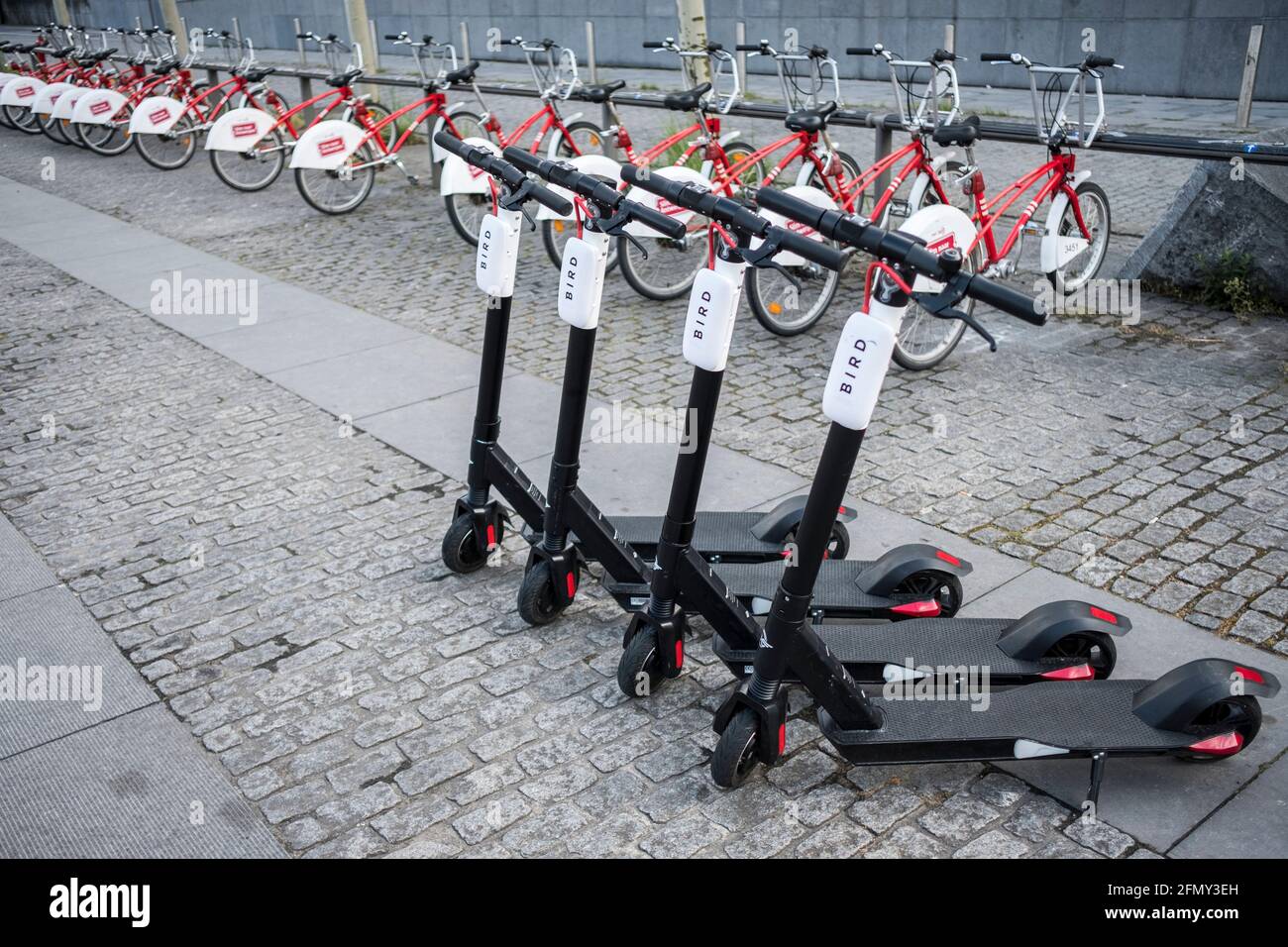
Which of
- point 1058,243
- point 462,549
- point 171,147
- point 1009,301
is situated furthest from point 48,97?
point 1009,301

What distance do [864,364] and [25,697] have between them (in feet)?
9.68

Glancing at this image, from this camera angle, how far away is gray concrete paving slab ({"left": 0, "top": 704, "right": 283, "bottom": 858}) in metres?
3.27

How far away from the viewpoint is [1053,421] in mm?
5867

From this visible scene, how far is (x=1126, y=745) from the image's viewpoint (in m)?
3.29

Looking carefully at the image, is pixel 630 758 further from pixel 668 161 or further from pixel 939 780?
pixel 668 161

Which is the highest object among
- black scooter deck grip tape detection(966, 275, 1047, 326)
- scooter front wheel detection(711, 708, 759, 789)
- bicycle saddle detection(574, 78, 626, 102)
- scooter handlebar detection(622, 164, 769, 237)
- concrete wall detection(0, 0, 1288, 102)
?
concrete wall detection(0, 0, 1288, 102)

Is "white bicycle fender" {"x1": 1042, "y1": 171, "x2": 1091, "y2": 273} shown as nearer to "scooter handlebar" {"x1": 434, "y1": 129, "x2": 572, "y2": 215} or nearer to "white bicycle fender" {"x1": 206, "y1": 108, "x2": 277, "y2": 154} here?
"scooter handlebar" {"x1": 434, "y1": 129, "x2": 572, "y2": 215}

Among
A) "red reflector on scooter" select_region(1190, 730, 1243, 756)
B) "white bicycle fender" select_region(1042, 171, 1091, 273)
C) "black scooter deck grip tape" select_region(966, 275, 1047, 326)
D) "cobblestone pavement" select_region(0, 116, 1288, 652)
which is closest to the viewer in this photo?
"black scooter deck grip tape" select_region(966, 275, 1047, 326)

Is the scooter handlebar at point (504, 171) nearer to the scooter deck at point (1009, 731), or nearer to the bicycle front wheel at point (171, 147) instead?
Result: the scooter deck at point (1009, 731)

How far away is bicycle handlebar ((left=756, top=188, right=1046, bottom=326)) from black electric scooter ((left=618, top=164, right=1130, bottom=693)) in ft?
2.17

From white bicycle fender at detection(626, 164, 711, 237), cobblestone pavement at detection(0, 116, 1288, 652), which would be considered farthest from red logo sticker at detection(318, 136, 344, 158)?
white bicycle fender at detection(626, 164, 711, 237)

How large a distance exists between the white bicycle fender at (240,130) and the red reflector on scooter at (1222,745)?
34.0 ft

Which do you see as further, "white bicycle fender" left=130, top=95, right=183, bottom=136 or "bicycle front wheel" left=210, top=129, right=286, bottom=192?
"white bicycle fender" left=130, top=95, right=183, bottom=136

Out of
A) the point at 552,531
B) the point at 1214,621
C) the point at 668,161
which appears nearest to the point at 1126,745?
the point at 1214,621
